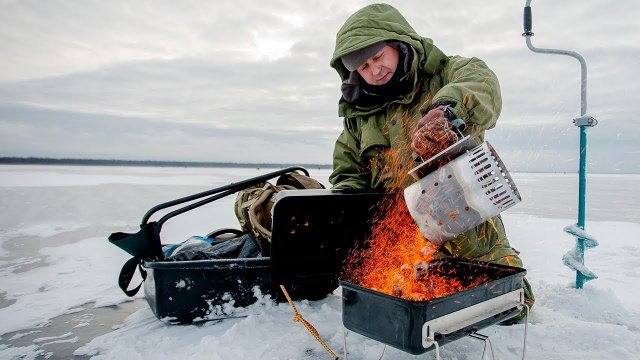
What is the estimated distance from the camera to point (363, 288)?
1.67m

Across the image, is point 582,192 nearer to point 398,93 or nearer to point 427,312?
point 398,93

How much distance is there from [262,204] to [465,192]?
64.8 inches

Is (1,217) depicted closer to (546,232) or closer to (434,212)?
(434,212)

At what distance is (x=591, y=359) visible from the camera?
204 centimetres

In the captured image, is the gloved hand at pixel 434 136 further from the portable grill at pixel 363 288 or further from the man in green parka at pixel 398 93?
the portable grill at pixel 363 288

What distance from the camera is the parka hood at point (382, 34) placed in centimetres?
249

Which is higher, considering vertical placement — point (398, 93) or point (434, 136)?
point (398, 93)

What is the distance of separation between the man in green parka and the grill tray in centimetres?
70

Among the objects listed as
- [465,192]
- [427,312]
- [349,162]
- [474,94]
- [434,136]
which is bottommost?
[427,312]

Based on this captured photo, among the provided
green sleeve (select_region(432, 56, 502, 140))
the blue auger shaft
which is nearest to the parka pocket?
green sleeve (select_region(432, 56, 502, 140))

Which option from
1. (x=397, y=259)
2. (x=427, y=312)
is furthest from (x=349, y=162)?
(x=427, y=312)

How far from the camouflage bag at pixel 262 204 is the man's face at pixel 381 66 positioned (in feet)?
2.79

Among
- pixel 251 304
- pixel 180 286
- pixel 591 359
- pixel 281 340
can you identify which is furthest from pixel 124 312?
pixel 591 359

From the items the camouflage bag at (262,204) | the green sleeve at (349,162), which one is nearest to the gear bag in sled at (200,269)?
the camouflage bag at (262,204)
